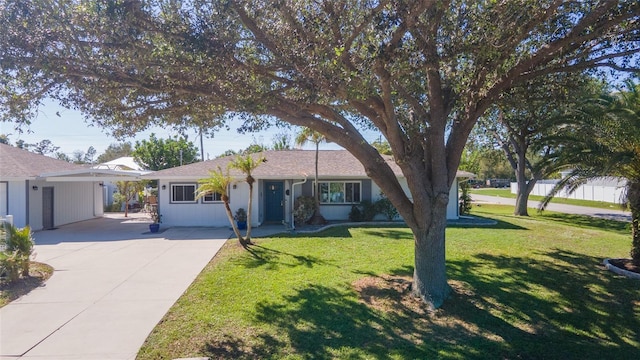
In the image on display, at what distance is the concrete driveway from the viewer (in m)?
5.24

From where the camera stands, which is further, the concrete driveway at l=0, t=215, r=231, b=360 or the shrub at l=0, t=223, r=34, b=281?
the shrub at l=0, t=223, r=34, b=281

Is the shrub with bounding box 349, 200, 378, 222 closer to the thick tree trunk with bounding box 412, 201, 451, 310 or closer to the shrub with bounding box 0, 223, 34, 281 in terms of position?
the thick tree trunk with bounding box 412, 201, 451, 310

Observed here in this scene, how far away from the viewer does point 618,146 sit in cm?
878

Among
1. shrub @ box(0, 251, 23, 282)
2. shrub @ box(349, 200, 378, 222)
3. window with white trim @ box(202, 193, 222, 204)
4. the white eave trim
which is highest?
the white eave trim

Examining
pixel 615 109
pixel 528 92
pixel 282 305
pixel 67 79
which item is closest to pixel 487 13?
pixel 528 92

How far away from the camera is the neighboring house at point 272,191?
17.2m

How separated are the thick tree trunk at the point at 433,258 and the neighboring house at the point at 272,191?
9.73 metres

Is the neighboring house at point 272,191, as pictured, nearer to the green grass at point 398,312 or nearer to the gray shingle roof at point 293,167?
the gray shingle roof at point 293,167

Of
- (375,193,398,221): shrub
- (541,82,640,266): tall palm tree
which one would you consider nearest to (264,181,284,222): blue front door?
(375,193,398,221): shrub

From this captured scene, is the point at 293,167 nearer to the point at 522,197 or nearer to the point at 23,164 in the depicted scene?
the point at 23,164

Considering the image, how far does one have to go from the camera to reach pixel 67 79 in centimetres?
641

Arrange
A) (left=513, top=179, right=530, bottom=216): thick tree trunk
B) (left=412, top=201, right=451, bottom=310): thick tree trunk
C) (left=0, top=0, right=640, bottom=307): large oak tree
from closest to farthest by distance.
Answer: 1. (left=0, top=0, right=640, bottom=307): large oak tree
2. (left=412, top=201, right=451, bottom=310): thick tree trunk
3. (left=513, top=179, right=530, bottom=216): thick tree trunk

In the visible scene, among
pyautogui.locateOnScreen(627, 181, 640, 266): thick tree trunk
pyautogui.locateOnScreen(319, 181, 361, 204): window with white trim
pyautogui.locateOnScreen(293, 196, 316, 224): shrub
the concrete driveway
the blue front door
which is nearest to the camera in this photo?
the concrete driveway

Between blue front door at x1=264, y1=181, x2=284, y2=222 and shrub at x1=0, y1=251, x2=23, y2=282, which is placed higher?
blue front door at x1=264, y1=181, x2=284, y2=222
